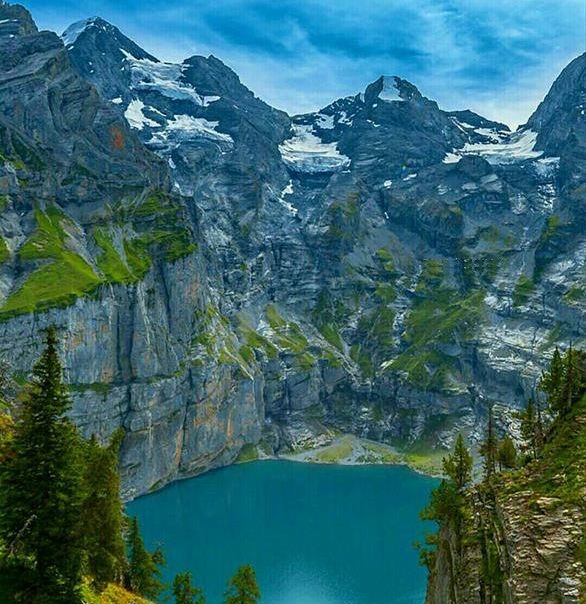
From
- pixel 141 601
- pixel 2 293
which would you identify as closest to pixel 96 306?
pixel 2 293

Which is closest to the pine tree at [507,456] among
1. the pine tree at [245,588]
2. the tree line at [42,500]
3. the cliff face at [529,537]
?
the pine tree at [245,588]

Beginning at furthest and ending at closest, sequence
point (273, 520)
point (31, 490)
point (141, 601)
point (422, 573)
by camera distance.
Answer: point (273, 520) → point (422, 573) → point (141, 601) → point (31, 490)

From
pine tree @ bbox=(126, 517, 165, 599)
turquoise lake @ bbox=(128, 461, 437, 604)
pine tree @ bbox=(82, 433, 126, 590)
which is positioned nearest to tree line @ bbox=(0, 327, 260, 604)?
pine tree @ bbox=(82, 433, 126, 590)

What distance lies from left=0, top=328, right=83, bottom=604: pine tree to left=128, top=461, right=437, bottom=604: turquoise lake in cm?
8234

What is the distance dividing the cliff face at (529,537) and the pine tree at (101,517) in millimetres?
21937

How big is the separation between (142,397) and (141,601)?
147 meters

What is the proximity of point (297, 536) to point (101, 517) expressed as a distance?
371 feet

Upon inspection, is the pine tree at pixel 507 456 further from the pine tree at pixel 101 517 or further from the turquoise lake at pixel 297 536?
the turquoise lake at pixel 297 536

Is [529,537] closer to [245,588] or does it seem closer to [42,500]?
[42,500]

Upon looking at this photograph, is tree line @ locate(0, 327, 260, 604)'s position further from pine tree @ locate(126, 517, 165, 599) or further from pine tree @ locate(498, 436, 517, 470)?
pine tree @ locate(498, 436, 517, 470)

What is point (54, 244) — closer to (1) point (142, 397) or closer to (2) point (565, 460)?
(1) point (142, 397)

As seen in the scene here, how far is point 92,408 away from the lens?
6816 inches

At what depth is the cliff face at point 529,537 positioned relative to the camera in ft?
60.8

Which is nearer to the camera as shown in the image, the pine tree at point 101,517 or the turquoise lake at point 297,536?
the pine tree at point 101,517
